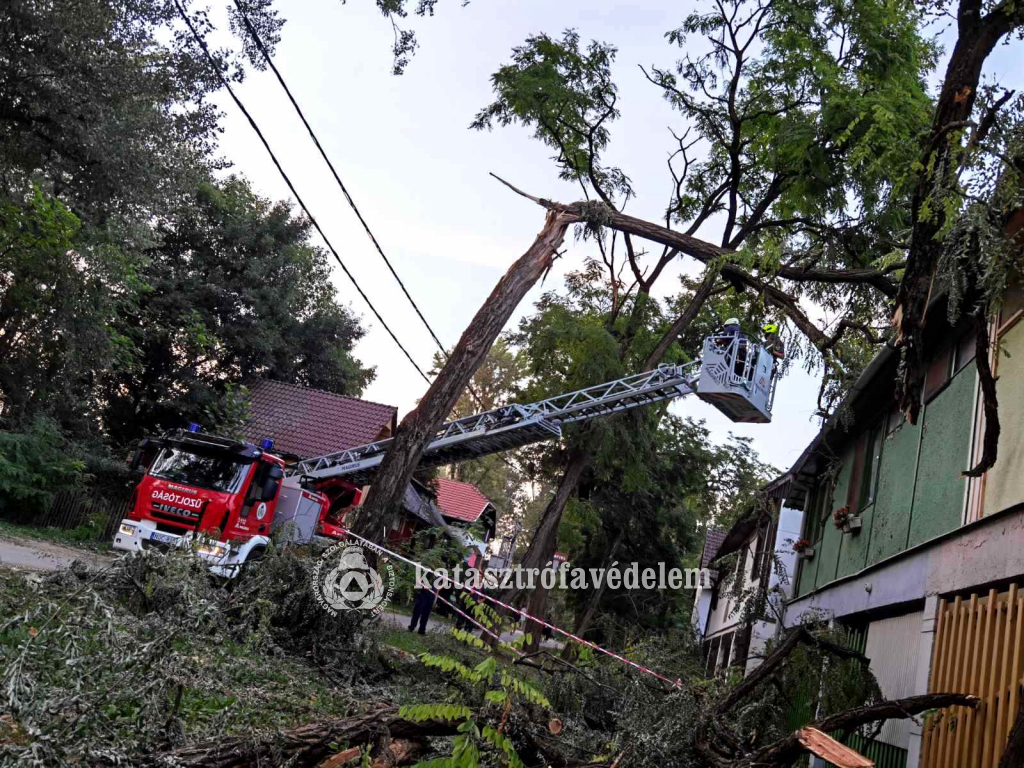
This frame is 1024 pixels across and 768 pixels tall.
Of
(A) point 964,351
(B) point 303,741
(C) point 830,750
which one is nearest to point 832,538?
(A) point 964,351

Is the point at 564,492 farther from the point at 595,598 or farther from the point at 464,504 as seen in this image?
the point at 464,504

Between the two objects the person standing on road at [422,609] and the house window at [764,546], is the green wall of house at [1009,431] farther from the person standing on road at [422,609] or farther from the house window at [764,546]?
the person standing on road at [422,609]

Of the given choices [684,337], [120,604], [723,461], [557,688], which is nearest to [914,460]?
[557,688]

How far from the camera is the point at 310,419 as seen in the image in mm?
28109

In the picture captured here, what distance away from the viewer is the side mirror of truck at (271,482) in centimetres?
1465

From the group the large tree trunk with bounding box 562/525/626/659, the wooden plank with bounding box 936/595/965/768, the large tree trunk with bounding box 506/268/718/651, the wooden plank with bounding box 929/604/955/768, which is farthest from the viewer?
the large tree trunk with bounding box 562/525/626/659

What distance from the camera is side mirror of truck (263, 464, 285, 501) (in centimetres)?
1465

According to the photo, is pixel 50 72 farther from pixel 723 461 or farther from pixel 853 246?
pixel 723 461

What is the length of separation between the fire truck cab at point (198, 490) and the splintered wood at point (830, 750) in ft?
34.8

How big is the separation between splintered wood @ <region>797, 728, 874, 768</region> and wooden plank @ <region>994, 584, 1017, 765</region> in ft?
3.61

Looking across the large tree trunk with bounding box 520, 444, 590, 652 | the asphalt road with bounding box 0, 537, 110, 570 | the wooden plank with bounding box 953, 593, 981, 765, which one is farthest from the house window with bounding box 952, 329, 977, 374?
the large tree trunk with bounding box 520, 444, 590, 652

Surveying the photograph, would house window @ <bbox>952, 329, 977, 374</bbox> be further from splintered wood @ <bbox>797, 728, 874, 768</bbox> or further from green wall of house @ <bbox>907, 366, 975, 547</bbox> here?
splintered wood @ <bbox>797, 728, 874, 768</bbox>

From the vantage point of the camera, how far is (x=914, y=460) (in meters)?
8.79

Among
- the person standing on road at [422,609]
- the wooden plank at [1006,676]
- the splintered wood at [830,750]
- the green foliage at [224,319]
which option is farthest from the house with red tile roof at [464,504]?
the splintered wood at [830,750]
